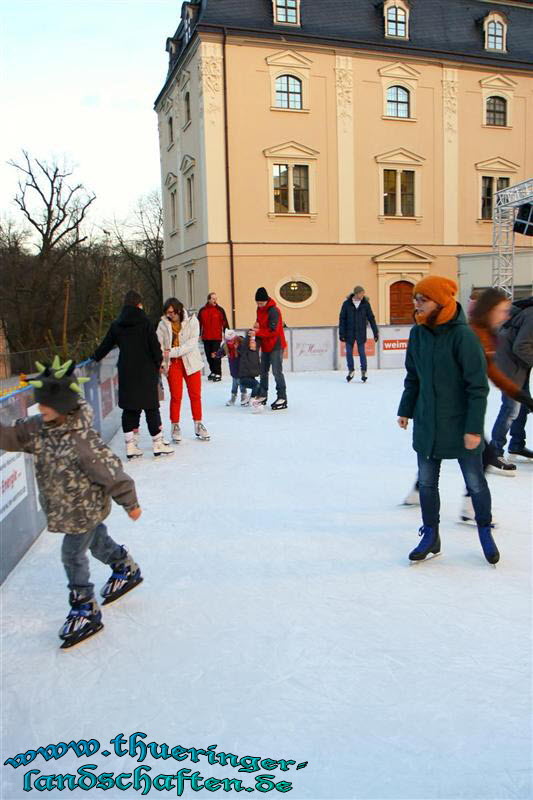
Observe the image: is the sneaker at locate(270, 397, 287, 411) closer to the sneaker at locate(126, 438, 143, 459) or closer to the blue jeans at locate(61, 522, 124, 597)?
the sneaker at locate(126, 438, 143, 459)

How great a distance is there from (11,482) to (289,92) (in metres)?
23.2

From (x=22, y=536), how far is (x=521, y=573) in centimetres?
307

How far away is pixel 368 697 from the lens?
2.60 meters

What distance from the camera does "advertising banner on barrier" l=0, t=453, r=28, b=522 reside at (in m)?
3.91

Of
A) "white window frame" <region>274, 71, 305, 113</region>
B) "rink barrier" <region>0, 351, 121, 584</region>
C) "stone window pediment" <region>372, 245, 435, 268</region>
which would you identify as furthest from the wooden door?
"rink barrier" <region>0, 351, 121, 584</region>

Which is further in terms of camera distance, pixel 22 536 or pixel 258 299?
pixel 258 299

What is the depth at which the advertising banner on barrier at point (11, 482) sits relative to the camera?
3.91 m

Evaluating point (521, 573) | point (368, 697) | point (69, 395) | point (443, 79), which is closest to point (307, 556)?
point (521, 573)

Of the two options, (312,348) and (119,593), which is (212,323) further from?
(119,593)

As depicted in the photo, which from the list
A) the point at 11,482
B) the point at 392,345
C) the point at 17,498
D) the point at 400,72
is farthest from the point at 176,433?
the point at 400,72

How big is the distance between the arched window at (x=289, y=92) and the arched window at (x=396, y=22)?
463 centimetres

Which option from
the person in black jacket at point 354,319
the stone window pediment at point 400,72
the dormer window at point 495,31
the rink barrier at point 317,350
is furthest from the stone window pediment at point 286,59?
the person in black jacket at point 354,319

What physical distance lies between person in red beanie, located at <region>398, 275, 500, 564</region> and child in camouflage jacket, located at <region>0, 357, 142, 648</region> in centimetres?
169

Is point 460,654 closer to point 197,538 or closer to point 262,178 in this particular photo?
point 197,538
